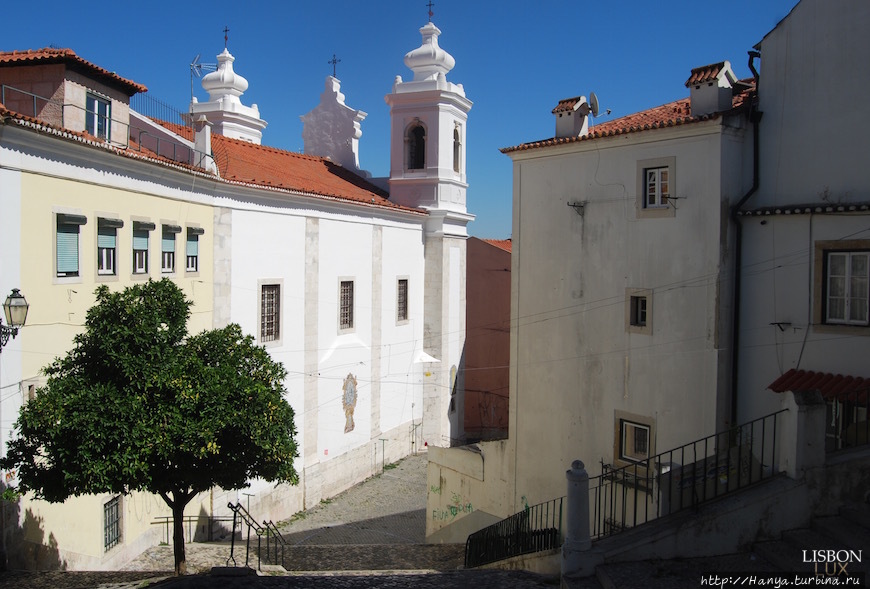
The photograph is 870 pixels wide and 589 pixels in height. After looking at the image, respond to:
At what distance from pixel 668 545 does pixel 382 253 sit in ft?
60.3

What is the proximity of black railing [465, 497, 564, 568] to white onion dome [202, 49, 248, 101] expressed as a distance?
21.8 m

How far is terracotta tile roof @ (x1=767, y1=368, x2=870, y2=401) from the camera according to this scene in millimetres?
11367

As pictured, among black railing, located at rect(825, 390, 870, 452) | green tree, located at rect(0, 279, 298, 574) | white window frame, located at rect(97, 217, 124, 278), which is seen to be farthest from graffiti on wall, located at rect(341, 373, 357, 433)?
black railing, located at rect(825, 390, 870, 452)

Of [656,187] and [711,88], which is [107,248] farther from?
[711,88]

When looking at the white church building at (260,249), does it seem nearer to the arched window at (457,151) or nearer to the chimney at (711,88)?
the arched window at (457,151)

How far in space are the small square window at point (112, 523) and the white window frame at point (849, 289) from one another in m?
12.6

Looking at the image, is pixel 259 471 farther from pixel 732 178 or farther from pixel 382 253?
pixel 382 253

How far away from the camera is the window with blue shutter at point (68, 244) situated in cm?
1284

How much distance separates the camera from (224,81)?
1193 inches

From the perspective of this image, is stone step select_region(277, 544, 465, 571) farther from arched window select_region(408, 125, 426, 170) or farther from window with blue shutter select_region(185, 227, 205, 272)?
arched window select_region(408, 125, 426, 170)

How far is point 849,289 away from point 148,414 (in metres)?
10.4

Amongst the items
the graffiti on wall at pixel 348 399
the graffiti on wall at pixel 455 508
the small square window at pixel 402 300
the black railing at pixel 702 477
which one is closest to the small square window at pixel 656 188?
the black railing at pixel 702 477

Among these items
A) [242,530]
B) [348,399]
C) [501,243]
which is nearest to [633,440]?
[242,530]

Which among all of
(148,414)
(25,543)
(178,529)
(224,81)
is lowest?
(25,543)
